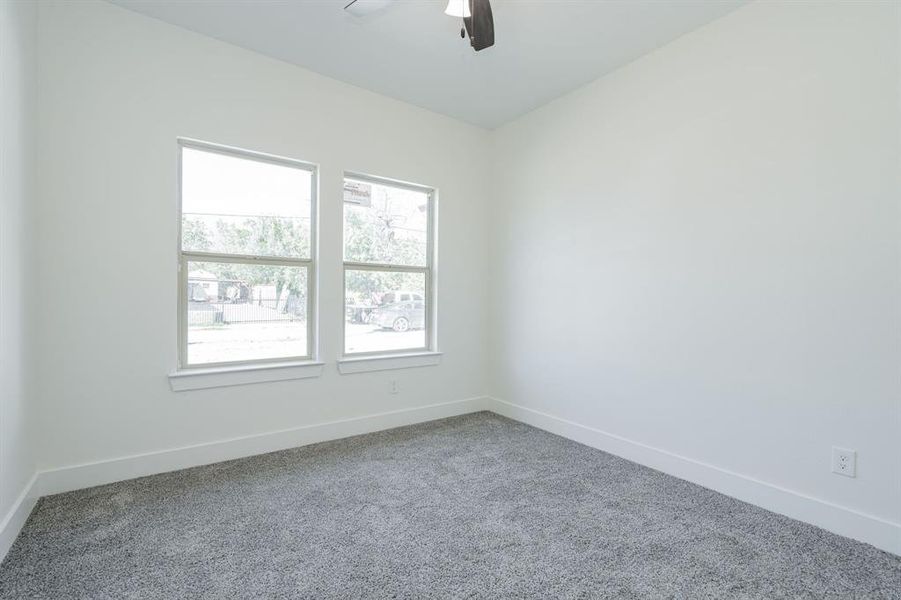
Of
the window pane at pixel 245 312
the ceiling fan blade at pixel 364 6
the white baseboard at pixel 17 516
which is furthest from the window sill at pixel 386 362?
the ceiling fan blade at pixel 364 6

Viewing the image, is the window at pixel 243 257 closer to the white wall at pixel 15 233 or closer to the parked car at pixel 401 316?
the parked car at pixel 401 316

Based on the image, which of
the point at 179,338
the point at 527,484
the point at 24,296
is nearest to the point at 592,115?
the point at 527,484

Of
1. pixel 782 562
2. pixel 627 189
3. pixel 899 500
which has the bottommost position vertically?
pixel 782 562

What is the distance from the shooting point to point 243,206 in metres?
3.00

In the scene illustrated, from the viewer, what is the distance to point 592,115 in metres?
3.26

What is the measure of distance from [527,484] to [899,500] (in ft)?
5.54

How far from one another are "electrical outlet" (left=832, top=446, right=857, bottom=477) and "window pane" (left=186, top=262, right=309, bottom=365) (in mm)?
3223

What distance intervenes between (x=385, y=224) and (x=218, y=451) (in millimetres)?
2099

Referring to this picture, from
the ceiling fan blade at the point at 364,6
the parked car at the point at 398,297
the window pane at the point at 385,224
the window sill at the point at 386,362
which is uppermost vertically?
the ceiling fan blade at the point at 364,6

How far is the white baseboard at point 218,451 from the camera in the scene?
2396mm

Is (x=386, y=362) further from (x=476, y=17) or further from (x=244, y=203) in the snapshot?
(x=476, y=17)

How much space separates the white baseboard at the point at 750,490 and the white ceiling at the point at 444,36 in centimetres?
265

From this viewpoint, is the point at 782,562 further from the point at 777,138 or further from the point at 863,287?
the point at 777,138

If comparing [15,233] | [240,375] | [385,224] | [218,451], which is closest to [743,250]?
[385,224]
